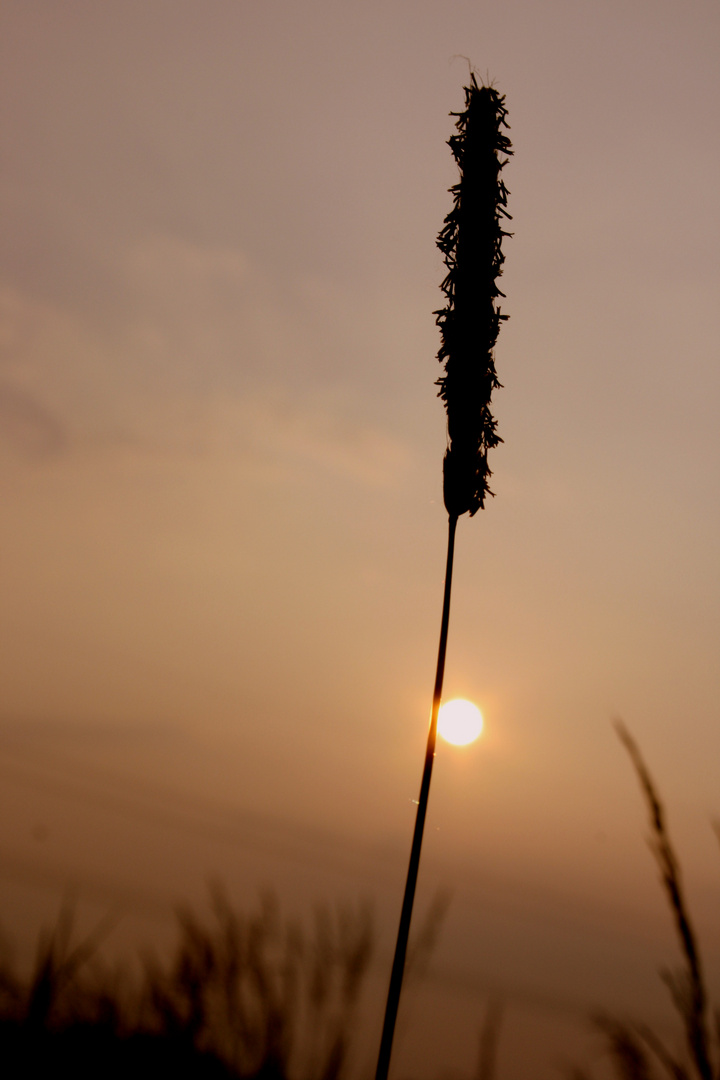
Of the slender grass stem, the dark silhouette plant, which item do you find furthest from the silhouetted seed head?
the slender grass stem

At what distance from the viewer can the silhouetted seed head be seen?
16.6 ft

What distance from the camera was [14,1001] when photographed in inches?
137

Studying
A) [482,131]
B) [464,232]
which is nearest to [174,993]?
[464,232]

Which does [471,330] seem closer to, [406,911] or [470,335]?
[470,335]

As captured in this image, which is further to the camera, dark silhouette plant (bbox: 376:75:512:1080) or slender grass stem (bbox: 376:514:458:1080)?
dark silhouette plant (bbox: 376:75:512:1080)

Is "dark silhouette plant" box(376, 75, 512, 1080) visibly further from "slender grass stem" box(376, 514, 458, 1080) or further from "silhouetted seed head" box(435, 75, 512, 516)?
"slender grass stem" box(376, 514, 458, 1080)

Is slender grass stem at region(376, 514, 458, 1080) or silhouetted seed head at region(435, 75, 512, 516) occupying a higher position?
silhouetted seed head at region(435, 75, 512, 516)

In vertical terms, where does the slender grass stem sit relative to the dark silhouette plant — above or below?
below

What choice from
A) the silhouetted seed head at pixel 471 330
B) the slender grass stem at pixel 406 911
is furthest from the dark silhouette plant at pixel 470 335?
the slender grass stem at pixel 406 911

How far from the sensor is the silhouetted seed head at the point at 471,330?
507cm

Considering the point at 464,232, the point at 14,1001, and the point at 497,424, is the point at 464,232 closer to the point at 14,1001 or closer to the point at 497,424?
the point at 497,424

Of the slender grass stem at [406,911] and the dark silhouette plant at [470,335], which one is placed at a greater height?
the dark silhouette plant at [470,335]

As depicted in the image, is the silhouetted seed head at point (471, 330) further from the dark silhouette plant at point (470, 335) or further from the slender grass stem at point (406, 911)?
the slender grass stem at point (406, 911)

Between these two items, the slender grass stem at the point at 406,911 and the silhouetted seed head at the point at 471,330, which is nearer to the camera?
the slender grass stem at the point at 406,911
